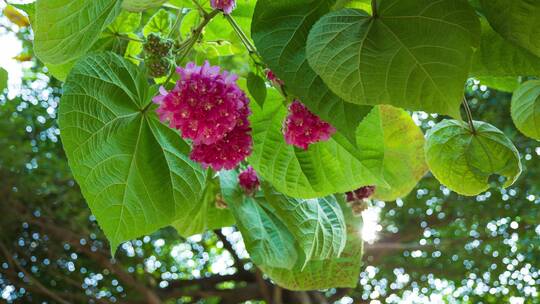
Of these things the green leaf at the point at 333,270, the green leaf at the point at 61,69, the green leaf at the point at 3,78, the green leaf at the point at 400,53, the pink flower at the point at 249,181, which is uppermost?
the green leaf at the point at 3,78

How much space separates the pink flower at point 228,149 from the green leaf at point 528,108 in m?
0.23

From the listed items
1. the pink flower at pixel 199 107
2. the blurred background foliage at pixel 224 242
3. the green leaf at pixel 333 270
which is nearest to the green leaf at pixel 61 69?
the pink flower at pixel 199 107

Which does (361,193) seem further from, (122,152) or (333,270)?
(122,152)

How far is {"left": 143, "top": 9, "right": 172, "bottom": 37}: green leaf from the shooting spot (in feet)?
2.26

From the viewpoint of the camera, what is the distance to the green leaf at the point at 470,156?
511 millimetres

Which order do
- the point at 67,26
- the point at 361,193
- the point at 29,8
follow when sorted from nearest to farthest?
1. the point at 67,26
2. the point at 29,8
3. the point at 361,193

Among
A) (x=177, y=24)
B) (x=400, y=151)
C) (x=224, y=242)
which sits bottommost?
(x=224, y=242)

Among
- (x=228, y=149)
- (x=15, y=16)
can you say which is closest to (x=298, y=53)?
(x=228, y=149)

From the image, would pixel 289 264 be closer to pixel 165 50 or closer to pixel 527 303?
pixel 165 50

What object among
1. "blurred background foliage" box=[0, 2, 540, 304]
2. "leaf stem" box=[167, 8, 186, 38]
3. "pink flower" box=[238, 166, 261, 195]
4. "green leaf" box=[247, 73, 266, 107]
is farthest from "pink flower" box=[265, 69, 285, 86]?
"blurred background foliage" box=[0, 2, 540, 304]

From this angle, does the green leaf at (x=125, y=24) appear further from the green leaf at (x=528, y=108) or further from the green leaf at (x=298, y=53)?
the green leaf at (x=528, y=108)

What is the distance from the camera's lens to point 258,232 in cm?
76

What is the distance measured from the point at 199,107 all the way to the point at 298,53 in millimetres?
133

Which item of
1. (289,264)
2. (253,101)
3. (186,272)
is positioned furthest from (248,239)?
(186,272)
